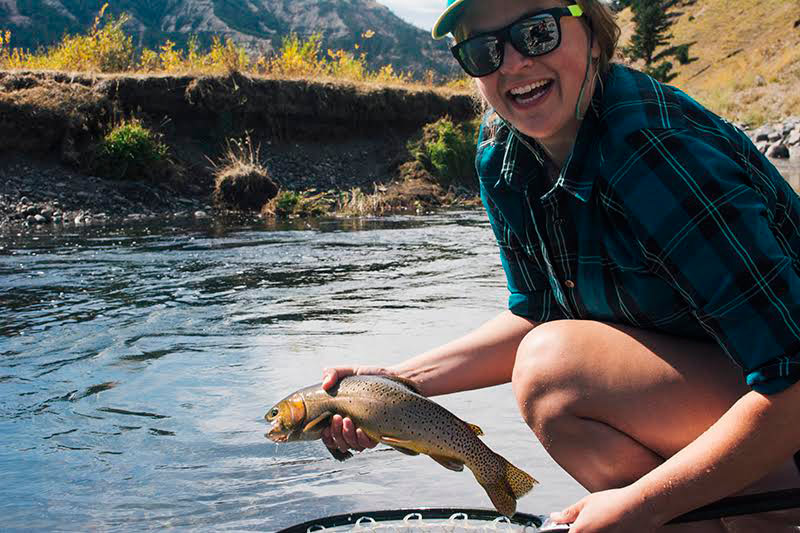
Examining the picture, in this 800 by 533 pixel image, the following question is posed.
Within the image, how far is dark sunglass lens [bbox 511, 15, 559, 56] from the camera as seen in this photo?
76.3 inches

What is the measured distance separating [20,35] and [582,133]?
6964 cm

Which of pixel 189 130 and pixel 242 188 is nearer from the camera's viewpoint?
pixel 242 188

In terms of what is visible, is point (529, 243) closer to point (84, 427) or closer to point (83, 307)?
point (84, 427)

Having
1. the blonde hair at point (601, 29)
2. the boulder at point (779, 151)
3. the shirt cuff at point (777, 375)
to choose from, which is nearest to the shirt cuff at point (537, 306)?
the blonde hair at point (601, 29)

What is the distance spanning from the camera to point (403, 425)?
217cm

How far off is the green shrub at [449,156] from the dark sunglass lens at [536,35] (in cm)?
1578

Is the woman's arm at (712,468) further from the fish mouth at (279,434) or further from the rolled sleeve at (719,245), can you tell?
the fish mouth at (279,434)

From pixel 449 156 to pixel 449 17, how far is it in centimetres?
1622

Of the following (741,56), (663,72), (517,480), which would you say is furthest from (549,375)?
(741,56)

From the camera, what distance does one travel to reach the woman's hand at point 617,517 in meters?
1.76

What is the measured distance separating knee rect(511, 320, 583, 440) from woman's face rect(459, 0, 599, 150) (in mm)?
500

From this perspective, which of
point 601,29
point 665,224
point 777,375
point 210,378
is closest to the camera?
point 777,375

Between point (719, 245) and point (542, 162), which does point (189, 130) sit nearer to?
point (542, 162)

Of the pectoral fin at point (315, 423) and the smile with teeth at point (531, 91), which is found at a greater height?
the smile with teeth at point (531, 91)
